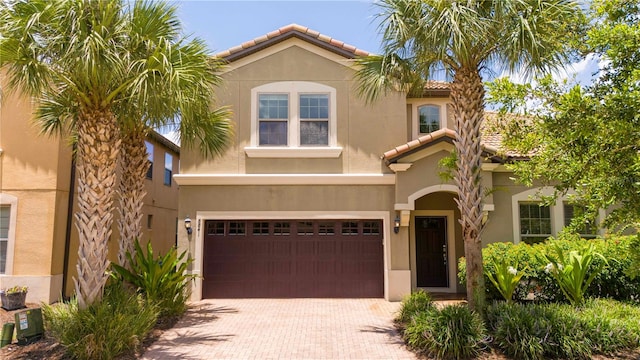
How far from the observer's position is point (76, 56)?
7785 millimetres

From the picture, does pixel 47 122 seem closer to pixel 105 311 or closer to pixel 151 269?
pixel 151 269

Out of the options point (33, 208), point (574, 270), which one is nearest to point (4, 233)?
point (33, 208)

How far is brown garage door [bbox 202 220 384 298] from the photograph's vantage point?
1372 centimetres

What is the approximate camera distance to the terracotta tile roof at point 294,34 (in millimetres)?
14156

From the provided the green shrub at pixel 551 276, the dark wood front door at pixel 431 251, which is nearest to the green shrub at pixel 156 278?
the green shrub at pixel 551 276

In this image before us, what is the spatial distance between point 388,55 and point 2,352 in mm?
9547

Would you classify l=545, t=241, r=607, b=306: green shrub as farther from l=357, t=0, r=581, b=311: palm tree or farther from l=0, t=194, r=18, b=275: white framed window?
l=0, t=194, r=18, b=275: white framed window

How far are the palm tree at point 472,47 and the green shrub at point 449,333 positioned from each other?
61 cm

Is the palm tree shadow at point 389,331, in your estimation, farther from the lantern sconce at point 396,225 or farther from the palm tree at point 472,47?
the lantern sconce at point 396,225

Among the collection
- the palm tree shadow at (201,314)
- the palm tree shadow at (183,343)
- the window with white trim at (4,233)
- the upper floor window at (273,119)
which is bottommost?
the palm tree shadow at (183,343)

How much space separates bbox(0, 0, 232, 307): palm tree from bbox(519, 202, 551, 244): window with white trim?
32.5ft

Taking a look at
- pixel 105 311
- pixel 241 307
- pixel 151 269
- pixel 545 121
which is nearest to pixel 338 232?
pixel 241 307

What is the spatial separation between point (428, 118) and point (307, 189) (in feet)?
15.8

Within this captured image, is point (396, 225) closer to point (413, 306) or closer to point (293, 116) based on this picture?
point (413, 306)
